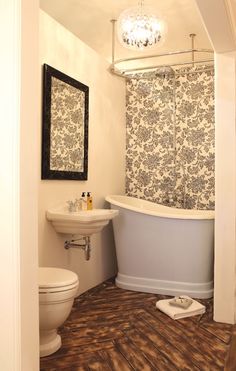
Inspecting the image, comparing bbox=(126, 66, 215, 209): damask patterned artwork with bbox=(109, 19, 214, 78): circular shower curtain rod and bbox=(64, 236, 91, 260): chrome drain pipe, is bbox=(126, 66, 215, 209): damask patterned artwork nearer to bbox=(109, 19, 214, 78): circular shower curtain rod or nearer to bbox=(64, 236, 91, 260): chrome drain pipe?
bbox=(109, 19, 214, 78): circular shower curtain rod

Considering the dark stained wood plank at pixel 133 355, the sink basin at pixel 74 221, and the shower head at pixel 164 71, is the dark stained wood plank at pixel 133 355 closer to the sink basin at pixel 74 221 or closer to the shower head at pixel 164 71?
the sink basin at pixel 74 221

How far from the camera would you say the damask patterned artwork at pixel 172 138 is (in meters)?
4.07

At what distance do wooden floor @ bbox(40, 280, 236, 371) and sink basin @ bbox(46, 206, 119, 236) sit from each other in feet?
2.22

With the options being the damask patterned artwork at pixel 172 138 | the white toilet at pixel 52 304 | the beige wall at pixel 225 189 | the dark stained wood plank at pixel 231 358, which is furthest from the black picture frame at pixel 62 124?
the dark stained wood plank at pixel 231 358

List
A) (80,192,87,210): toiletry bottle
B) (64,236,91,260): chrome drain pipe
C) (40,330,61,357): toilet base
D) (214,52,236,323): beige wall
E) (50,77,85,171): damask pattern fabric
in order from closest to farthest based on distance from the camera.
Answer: (40,330,61,357): toilet base
(214,52,236,323): beige wall
(50,77,85,171): damask pattern fabric
(64,236,91,260): chrome drain pipe
(80,192,87,210): toiletry bottle

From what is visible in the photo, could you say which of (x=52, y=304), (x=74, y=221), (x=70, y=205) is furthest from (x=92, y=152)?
(x=52, y=304)

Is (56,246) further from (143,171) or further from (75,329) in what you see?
(143,171)

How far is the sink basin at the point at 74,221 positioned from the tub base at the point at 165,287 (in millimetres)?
864

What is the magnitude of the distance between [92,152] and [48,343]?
6.21 ft

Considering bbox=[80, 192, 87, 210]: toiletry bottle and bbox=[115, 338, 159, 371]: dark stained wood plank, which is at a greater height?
bbox=[80, 192, 87, 210]: toiletry bottle

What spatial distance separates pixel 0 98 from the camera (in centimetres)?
119

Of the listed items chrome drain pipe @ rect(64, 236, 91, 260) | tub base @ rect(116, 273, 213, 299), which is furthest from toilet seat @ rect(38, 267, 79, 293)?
tub base @ rect(116, 273, 213, 299)

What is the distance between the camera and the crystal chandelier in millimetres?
2662

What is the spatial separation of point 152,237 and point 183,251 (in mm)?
322
